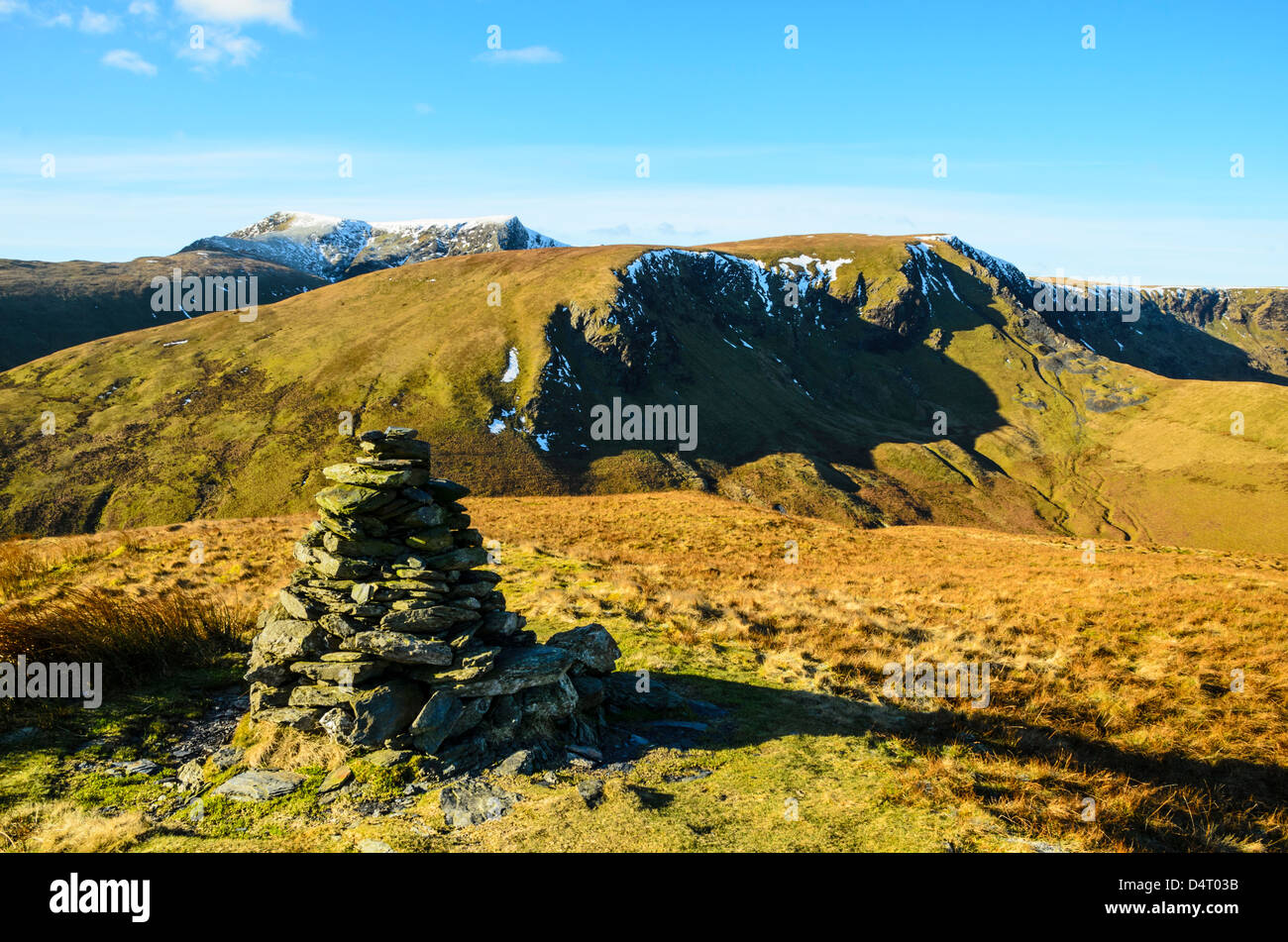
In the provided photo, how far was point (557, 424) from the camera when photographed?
418 feet

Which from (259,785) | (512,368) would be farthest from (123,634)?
(512,368)

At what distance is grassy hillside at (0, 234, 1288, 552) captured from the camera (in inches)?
3952

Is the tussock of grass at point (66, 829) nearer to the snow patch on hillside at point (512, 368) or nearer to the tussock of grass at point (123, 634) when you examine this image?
the tussock of grass at point (123, 634)

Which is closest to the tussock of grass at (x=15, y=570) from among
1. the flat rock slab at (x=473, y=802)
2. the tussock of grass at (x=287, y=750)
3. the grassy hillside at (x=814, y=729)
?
the grassy hillside at (x=814, y=729)

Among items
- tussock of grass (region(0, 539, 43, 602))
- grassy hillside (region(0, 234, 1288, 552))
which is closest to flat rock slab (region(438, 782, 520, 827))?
tussock of grass (region(0, 539, 43, 602))

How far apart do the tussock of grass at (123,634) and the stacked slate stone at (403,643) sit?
3.87m

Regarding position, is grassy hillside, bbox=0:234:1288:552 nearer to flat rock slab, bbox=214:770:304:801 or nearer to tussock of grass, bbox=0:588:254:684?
tussock of grass, bbox=0:588:254:684

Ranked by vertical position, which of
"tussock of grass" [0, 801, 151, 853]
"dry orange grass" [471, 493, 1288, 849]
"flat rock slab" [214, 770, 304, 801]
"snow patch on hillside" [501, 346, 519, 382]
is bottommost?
"dry orange grass" [471, 493, 1288, 849]

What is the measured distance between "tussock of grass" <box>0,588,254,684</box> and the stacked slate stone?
12.7ft

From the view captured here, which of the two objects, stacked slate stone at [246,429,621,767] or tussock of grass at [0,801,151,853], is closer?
tussock of grass at [0,801,151,853]

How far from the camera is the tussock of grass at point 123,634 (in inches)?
492

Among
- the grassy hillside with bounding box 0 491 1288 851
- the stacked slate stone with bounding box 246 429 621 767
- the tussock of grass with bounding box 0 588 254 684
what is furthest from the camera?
the tussock of grass with bounding box 0 588 254 684

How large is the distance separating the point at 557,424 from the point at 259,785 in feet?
391
